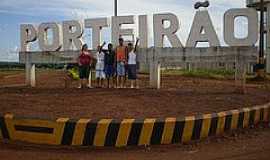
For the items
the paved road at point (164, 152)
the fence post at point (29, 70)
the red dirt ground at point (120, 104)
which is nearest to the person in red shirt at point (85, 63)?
the red dirt ground at point (120, 104)

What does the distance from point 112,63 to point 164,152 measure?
341 inches

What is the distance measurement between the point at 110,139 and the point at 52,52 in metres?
11.6

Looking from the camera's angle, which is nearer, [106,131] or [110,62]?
[106,131]

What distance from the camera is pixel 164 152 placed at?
30.6 feet

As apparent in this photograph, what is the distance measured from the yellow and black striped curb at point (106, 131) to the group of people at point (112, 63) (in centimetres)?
728

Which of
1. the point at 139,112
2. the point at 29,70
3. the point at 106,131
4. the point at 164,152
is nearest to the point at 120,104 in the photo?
the point at 139,112

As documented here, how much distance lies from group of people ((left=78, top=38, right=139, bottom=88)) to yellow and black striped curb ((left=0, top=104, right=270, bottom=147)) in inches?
287

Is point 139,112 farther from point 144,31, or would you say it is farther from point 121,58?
point 144,31

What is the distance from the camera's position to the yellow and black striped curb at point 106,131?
9664 millimetres

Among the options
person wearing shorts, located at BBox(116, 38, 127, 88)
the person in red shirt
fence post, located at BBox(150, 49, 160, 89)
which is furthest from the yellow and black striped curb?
fence post, located at BBox(150, 49, 160, 89)

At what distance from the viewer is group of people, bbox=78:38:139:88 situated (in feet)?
56.9

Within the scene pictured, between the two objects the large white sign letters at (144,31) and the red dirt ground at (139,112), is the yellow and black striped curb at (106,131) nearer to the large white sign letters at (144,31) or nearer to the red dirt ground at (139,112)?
the red dirt ground at (139,112)

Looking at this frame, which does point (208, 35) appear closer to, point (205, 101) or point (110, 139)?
point (205, 101)

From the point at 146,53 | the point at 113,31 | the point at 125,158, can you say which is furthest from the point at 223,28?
the point at 125,158
